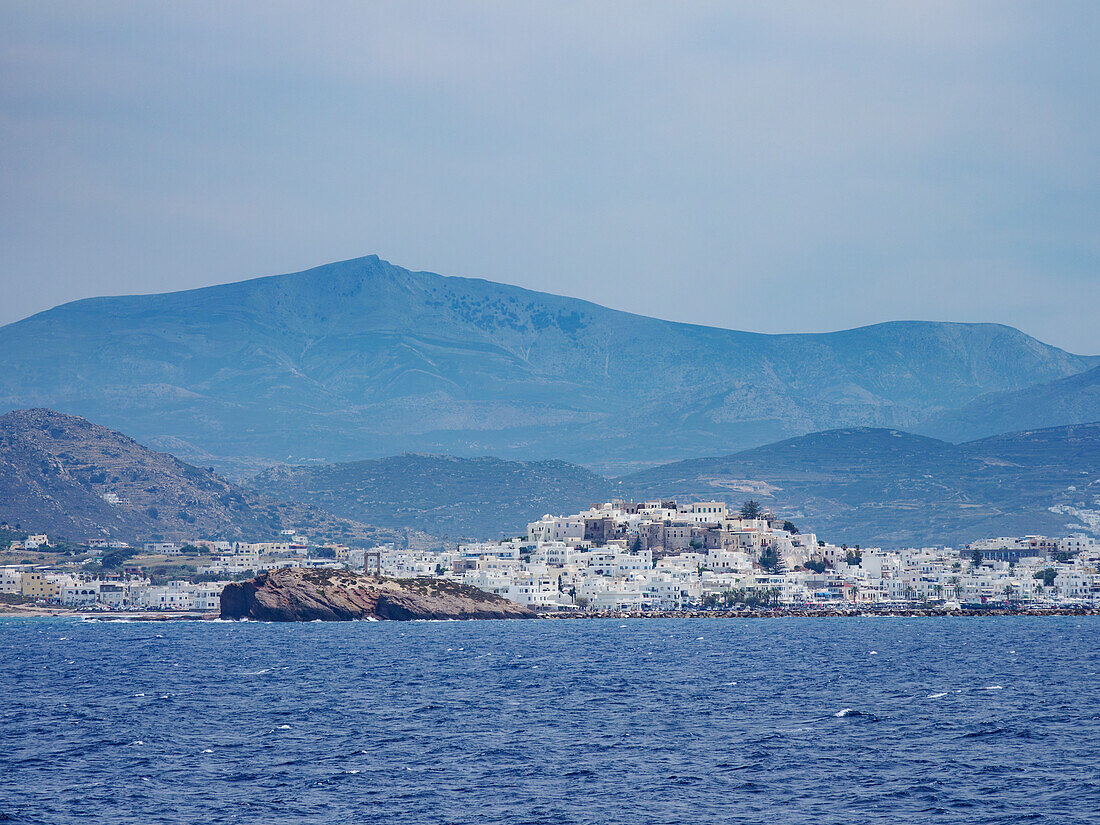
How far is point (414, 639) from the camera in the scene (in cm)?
14462

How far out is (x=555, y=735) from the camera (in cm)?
7306

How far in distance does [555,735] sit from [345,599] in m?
112

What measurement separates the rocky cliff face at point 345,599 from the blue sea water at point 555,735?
51.0m

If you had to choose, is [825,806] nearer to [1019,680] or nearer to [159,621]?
[1019,680]

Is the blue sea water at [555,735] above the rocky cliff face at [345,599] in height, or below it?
below

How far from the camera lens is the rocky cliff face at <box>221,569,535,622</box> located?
181 m

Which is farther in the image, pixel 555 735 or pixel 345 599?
pixel 345 599

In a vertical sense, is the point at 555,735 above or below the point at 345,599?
below

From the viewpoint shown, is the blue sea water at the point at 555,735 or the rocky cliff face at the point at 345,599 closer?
the blue sea water at the point at 555,735

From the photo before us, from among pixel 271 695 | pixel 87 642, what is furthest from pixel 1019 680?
pixel 87 642

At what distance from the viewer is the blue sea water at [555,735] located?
55.6 m

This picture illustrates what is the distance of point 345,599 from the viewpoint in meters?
182

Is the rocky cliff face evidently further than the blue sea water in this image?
Yes

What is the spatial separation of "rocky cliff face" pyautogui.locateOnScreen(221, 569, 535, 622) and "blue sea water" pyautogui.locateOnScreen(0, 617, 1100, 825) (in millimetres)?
51025
